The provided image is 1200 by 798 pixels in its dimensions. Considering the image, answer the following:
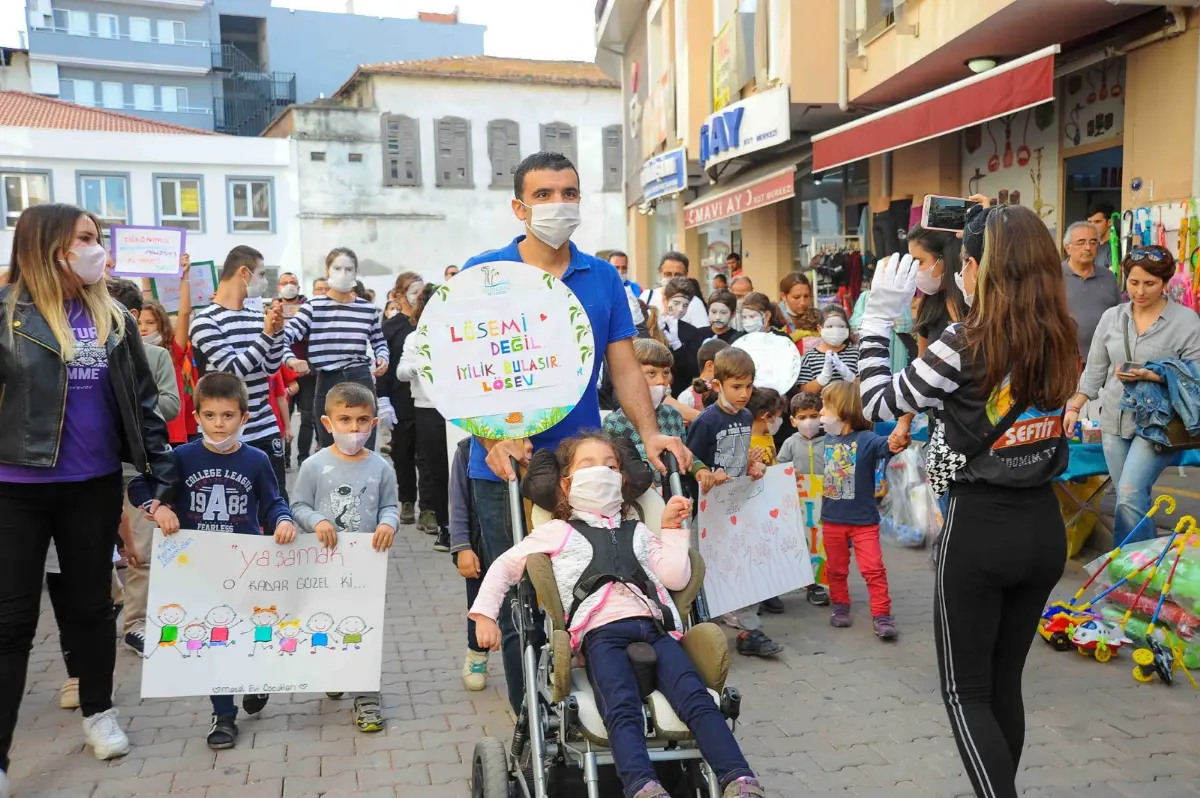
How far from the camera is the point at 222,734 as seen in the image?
4.55 m

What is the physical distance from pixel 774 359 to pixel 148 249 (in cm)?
→ 503

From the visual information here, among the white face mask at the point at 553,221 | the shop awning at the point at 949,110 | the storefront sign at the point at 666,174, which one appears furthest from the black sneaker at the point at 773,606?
the storefront sign at the point at 666,174

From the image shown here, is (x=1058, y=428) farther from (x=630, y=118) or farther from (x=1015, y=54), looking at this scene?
(x=630, y=118)

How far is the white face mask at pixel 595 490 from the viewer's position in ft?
11.9

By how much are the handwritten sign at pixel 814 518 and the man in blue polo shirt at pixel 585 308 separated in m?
2.93

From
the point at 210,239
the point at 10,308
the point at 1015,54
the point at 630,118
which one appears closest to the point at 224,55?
the point at 210,239

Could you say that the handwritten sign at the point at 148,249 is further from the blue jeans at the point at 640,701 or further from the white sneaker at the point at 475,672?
the blue jeans at the point at 640,701

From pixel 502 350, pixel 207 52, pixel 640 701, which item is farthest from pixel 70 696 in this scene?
pixel 207 52

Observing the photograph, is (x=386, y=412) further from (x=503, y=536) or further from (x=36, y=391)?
(x=503, y=536)

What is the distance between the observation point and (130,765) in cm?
436

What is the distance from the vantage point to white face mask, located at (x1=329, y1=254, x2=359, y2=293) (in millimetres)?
7707

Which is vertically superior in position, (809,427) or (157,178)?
(157,178)

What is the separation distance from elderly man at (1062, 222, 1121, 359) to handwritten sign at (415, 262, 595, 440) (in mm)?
5183

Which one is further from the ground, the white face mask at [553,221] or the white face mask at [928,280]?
the white face mask at [553,221]
